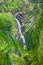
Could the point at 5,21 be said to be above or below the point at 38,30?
above

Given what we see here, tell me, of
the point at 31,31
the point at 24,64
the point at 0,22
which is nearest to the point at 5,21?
the point at 0,22

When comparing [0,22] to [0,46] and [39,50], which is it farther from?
[39,50]

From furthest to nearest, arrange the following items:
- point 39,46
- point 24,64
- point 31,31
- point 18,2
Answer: point 18,2 < point 24,64 < point 39,46 < point 31,31

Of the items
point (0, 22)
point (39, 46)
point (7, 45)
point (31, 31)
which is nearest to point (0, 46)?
point (7, 45)

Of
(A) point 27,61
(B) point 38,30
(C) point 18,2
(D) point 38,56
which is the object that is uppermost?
(B) point 38,30

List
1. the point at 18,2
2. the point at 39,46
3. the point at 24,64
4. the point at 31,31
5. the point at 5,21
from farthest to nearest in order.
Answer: the point at 18,2
the point at 24,64
the point at 39,46
the point at 31,31
the point at 5,21

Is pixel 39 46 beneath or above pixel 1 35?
beneath

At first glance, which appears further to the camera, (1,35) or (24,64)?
(24,64)

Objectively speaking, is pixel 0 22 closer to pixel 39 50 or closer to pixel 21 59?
pixel 39 50

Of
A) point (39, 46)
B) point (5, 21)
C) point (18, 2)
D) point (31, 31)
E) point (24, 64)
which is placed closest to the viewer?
point (5, 21)
